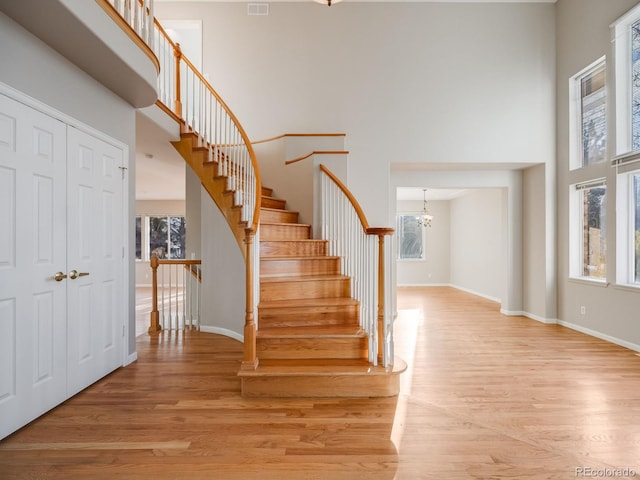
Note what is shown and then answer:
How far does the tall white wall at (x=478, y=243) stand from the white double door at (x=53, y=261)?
6382 millimetres

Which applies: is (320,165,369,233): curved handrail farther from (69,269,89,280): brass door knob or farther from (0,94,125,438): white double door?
(69,269,89,280): brass door knob

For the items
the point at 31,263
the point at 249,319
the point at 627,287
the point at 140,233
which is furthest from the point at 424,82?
the point at 140,233

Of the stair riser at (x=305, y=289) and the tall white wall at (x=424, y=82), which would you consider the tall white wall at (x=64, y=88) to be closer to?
the stair riser at (x=305, y=289)

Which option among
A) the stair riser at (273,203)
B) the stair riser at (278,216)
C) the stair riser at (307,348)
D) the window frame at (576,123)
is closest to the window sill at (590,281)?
the window frame at (576,123)

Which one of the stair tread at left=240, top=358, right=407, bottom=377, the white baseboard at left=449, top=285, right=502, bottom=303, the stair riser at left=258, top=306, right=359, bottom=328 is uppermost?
the stair riser at left=258, top=306, right=359, bottom=328

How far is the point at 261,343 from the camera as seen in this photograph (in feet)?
10.4

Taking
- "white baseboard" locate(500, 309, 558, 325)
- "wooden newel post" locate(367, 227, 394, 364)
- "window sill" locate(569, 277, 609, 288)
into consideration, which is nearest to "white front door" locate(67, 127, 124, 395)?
"wooden newel post" locate(367, 227, 394, 364)

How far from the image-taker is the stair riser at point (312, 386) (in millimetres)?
2910

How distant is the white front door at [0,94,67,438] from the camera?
235 cm

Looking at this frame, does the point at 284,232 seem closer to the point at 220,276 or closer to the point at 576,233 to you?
the point at 220,276

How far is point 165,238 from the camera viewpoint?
1142cm

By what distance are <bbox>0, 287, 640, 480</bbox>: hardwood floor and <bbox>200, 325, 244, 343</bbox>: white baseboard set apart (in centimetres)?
Answer: 82

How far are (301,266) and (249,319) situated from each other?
49.5 inches

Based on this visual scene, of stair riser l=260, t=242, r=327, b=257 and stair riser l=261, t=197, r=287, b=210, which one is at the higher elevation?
stair riser l=261, t=197, r=287, b=210
